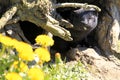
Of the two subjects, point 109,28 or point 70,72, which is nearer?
point 70,72

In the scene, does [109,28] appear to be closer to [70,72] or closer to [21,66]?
[70,72]

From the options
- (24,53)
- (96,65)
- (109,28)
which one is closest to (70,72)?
(96,65)

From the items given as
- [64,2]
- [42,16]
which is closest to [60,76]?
[42,16]

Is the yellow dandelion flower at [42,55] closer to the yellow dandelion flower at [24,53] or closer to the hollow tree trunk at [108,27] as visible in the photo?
the yellow dandelion flower at [24,53]

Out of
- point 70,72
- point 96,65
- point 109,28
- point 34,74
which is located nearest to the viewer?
point 34,74

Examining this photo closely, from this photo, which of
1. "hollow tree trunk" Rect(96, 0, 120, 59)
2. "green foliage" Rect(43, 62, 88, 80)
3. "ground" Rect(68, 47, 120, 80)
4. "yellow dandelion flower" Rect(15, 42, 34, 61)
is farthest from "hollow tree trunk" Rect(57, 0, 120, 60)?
"yellow dandelion flower" Rect(15, 42, 34, 61)

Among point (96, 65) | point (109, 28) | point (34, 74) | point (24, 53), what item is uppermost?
point (24, 53)

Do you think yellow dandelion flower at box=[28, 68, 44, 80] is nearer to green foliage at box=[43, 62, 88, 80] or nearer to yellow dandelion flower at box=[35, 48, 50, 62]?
yellow dandelion flower at box=[35, 48, 50, 62]

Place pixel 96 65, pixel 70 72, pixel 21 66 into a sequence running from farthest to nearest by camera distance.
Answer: pixel 96 65
pixel 70 72
pixel 21 66

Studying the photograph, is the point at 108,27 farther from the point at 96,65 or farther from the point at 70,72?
the point at 70,72

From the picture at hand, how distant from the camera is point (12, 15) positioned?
4438 millimetres

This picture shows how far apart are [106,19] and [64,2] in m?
0.67

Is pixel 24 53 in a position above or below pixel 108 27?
above

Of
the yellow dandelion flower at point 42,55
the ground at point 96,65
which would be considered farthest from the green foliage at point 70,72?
the yellow dandelion flower at point 42,55
